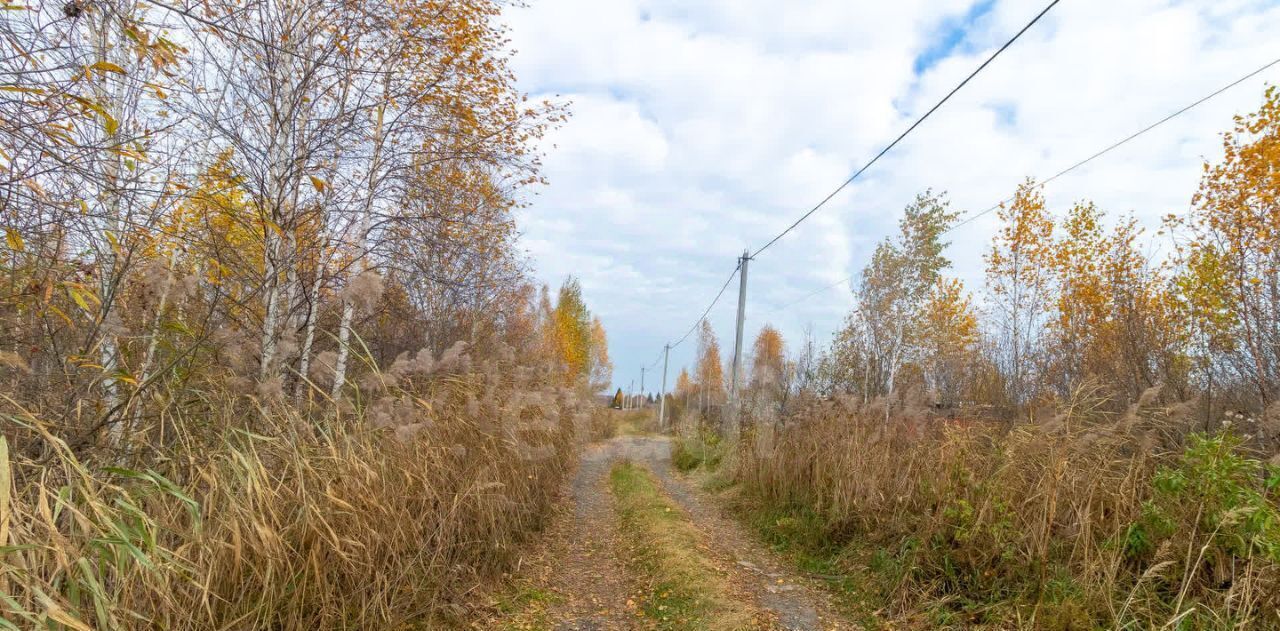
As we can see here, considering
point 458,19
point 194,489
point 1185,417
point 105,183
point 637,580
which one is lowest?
point 637,580

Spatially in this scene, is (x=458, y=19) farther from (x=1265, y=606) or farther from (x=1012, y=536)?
→ (x=1265, y=606)

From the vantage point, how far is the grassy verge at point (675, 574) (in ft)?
14.6

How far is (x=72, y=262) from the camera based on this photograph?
329cm

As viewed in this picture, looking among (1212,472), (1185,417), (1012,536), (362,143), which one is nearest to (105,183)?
(362,143)

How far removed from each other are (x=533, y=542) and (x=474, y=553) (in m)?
1.62

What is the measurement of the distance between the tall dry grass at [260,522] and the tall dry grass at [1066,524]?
→ 134 inches

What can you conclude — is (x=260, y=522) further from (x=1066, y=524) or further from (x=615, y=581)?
(x=1066, y=524)

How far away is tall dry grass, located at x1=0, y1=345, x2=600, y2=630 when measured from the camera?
225 cm

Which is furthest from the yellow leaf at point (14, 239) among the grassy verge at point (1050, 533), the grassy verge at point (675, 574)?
the grassy verge at point (1050, 533)

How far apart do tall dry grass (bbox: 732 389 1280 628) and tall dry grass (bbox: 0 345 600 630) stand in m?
3.41

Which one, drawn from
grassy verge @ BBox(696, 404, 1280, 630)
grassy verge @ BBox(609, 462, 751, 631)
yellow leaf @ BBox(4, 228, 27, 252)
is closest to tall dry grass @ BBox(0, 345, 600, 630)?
yellow leaf @ BBox(4, 228, 27, 252)

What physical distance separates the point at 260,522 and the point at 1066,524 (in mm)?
5022

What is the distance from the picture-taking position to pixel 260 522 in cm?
310

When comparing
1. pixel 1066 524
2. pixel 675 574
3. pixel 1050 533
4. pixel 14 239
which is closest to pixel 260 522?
pixel 14 239
